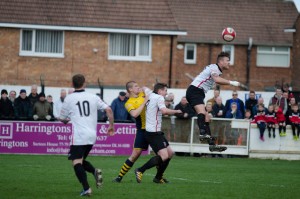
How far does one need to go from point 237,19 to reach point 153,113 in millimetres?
35499

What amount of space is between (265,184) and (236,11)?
117 ft

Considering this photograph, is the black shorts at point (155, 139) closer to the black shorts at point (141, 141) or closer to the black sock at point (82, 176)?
the black shorts at point (141, 141)

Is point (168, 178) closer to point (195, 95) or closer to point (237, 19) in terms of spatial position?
point (195, 95)

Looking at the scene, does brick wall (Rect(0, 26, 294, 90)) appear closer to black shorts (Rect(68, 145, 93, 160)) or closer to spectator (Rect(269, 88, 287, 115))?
spectator (Rect(269, 88, 287, 115))

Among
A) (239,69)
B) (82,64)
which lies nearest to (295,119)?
(82,64)

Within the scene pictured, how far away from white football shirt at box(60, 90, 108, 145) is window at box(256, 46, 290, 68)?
36.9m

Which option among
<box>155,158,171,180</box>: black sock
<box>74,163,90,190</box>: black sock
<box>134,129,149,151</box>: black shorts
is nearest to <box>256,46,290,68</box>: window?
<box>134,129,149,151</box>: black shorts

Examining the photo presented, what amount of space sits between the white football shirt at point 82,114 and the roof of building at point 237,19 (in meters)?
34.3

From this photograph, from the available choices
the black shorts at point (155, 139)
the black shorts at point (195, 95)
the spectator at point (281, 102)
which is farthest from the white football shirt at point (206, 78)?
the spectator at point (281, 102)

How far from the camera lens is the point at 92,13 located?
4172 centimetres

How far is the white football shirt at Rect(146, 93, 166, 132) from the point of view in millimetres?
17516

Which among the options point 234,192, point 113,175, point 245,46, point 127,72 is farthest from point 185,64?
point 234,192

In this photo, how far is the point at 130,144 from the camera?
2838cm

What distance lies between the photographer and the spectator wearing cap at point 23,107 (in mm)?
28000
